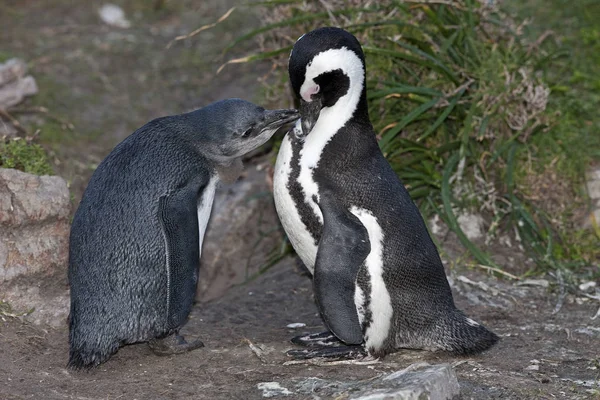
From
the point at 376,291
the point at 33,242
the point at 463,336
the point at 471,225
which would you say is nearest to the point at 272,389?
the point at 376,291

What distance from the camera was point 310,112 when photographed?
133 inches

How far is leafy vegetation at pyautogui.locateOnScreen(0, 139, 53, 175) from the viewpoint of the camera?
3865mm

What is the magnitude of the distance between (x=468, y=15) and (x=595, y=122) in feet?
3.52

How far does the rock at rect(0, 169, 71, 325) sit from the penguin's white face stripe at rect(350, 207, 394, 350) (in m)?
1.32

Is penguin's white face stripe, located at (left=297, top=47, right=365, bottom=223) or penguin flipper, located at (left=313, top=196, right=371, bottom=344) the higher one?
penguin's white face stripe, located at (left=297, top=47, right=365, bottom=223)

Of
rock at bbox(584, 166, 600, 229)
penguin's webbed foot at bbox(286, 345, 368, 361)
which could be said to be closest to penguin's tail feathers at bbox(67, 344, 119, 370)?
penguin's webbed foot at bbox(286, 345, 368, 361)

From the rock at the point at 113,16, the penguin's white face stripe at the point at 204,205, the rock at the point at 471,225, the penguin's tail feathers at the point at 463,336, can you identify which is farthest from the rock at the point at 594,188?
the rock at the point at 113,16

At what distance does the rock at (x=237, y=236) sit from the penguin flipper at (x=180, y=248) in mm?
1426

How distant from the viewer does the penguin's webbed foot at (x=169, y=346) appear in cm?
337

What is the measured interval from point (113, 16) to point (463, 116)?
12.0 ft

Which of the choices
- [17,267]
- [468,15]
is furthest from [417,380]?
[468,15]

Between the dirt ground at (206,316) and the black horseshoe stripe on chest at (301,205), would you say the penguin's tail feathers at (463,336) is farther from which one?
the black horseshoe stripe on chest at (301,205)

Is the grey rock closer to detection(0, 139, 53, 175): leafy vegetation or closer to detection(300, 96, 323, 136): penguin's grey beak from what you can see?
detection(300, 96, 323, 136): penguin's grey beak

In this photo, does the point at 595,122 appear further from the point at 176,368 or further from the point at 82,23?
the point at 82,23
